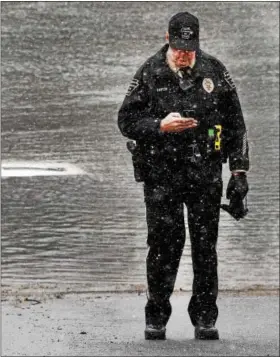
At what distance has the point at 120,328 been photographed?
7430mm

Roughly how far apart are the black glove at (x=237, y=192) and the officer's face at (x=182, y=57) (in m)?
0.66

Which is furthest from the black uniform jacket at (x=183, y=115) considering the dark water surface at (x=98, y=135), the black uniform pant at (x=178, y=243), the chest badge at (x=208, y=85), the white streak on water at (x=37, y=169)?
the white streak on water at (x=37, y=169)

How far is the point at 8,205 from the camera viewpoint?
11117mm

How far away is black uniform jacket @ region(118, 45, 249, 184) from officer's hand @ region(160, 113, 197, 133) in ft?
0.20

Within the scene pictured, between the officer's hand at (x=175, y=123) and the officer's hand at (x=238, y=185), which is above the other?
the officer's hand at (x=175, y=123)

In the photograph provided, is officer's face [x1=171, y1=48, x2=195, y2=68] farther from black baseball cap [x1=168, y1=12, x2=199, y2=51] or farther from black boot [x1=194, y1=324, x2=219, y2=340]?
black boot [x1=194, y1=324, x2=219, y2=340]

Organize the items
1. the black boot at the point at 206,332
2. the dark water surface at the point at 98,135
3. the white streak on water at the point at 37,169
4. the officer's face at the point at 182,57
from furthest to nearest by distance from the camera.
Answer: the white streak on water at the point at 37,169 → the dark water surface at the point at 98,135 → the black boot at the point at 206,332 → the officer's face at the point at 182,57

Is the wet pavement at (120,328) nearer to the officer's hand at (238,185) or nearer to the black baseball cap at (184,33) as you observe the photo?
the officer's hand at (238,185)

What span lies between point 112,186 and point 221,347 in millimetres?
4686

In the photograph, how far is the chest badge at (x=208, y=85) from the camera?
693cm

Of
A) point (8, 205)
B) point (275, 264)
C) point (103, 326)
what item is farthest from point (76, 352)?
point (8, 205)

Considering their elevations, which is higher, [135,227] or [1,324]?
[1,324]

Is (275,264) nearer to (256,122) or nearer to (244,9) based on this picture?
(256,122)

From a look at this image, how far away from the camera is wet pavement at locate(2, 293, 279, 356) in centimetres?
684
